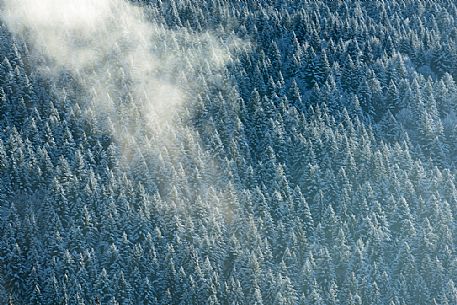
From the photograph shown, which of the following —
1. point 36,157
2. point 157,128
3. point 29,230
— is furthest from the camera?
point 157,128

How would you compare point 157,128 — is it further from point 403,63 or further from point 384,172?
point 403,63

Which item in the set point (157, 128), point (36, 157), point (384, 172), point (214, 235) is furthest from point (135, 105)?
point (384, 172)

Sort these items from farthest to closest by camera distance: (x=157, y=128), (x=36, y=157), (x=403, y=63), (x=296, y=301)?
(x=403, y=63)
(x=157, y=128)
(x=36, y=157)
(x=296, y=301)

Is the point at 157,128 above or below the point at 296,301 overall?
above

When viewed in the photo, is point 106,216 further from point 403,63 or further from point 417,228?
point 403,63

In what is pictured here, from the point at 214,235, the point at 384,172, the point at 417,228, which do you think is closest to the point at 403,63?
the point at 384,172

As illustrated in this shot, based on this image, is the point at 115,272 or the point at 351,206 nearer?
the point at 115,272
